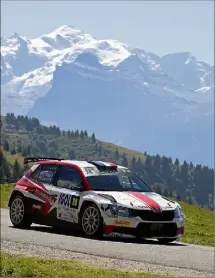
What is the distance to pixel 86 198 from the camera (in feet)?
55.4

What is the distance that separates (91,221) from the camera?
1667cm

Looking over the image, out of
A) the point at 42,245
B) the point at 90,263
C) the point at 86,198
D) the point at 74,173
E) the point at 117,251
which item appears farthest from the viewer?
the point at 74,173

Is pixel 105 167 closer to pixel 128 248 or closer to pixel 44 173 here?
pixel 44 173

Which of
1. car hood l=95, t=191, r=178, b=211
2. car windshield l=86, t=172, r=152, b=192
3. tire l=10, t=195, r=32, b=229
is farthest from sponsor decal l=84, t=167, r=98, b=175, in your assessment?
tire l=10, t=195, r=32, b=229

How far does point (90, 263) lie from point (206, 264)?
238cm

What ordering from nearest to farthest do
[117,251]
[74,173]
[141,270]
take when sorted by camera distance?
[141,270]
[117,251]
[74,173]

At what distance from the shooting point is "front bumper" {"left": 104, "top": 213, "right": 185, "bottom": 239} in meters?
16.1

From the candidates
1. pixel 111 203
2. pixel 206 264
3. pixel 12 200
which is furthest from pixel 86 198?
pixel 206 264

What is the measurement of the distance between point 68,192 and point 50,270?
6.94 metres

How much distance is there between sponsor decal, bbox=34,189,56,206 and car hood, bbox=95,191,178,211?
1693 millimetres

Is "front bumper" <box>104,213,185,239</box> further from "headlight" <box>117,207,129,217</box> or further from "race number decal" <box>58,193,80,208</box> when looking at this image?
"race number decal" <box>58,193,80,208</box>

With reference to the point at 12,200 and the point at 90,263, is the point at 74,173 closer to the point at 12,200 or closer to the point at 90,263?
the point at 12,200

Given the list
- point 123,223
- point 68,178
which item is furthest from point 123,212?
point 68,178

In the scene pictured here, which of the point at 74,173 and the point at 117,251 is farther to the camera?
the point at 74,173
